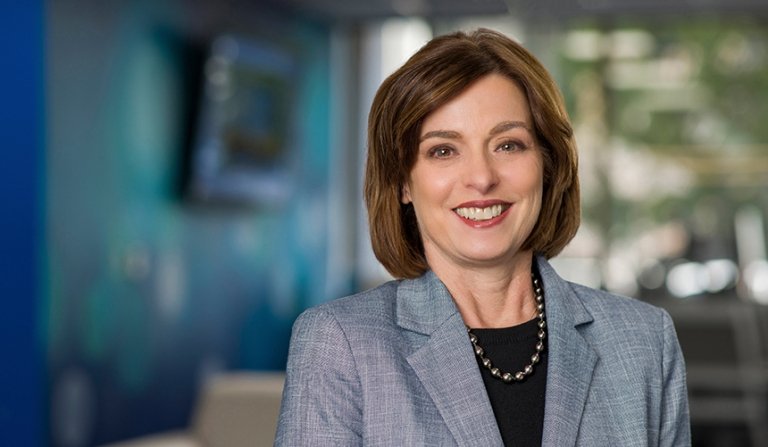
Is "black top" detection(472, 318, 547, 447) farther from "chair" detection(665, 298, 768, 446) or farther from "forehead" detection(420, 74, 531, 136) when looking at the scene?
"chair" detection(665, 298, 768, 446)

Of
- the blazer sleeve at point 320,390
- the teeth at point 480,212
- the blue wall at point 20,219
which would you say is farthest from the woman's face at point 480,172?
the blue wall at point 20,219

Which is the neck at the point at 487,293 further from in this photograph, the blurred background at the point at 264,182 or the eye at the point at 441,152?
the blurred background at the point at 264,182

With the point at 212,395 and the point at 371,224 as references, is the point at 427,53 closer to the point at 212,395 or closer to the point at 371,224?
the point at 371,224

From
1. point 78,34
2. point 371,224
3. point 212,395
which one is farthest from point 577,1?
point 371,224

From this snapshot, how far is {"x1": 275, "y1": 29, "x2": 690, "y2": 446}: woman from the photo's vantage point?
5.94 feet

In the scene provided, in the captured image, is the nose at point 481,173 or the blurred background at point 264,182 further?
the blurred background at point 264,182

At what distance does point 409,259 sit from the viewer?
200cm

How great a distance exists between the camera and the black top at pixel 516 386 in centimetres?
186

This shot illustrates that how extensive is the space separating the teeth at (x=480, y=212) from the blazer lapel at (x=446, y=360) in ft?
0.44

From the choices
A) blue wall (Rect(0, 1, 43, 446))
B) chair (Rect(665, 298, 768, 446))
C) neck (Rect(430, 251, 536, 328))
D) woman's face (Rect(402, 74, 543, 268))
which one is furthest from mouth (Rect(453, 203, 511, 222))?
chair (Rect(665, 298, 768, 446))

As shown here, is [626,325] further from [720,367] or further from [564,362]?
[720,367]

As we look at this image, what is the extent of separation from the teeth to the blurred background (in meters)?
3.55

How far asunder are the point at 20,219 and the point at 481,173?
3.68m

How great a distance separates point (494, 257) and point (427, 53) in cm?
33
